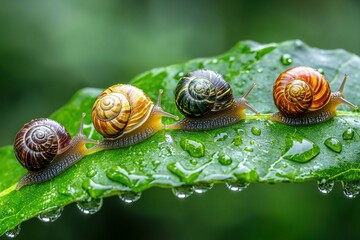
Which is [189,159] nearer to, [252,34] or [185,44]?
[185,44]

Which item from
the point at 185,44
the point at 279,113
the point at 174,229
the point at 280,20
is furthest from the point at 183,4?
the point at 279,113

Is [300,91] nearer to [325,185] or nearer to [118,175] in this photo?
[325,185]

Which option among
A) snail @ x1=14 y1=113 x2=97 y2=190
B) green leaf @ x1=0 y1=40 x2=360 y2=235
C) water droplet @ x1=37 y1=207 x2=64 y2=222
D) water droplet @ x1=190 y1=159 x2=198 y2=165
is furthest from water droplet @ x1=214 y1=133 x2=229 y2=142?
water droplet @ x1=37 y1=207 x2=64 y2=222

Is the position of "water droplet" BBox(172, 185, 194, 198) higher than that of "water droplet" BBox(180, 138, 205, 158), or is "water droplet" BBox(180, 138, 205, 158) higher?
"water droplet" BBox(180, 138, 205, 158)

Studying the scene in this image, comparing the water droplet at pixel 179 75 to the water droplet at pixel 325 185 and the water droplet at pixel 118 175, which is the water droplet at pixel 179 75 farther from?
the water droplet at pixel 325 185

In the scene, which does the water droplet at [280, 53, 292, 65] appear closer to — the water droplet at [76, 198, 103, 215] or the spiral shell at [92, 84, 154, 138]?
the spiral shell at [92, 84, 154, 138]

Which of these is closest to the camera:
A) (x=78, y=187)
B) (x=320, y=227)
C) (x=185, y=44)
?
(x=78, y=187)
